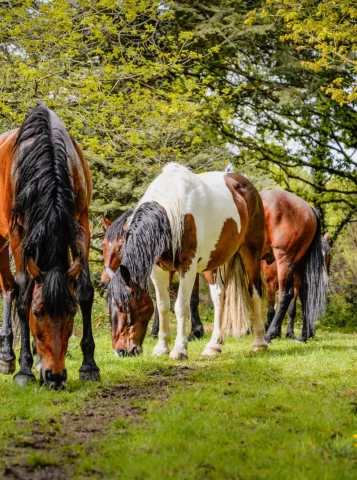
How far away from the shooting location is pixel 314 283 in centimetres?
1009

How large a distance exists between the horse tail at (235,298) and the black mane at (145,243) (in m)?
1.73

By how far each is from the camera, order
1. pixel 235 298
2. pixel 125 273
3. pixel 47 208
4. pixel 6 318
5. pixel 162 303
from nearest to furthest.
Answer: pixel 47 208
pixel 6 318
pixel 125 273
pixel 162 303
pixel 235 298

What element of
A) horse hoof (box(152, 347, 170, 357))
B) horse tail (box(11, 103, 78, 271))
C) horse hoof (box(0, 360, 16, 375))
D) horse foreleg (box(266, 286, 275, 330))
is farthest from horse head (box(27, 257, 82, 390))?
horse foreleg (box(266, 286, 275, 330))

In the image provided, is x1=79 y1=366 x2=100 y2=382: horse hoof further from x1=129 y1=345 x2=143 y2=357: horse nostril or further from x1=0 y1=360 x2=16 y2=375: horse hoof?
x1=129 y1=345 x2=143 y2=357: horse nostril

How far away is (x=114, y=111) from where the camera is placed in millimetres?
11367

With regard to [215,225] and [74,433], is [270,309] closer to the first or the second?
[215,225]

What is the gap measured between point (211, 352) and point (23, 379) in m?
3.11

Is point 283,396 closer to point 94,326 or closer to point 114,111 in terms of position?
point 114,111

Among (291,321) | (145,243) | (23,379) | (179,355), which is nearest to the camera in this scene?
(23,379)

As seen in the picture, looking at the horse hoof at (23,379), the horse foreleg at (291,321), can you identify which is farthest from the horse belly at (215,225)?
the horse foreleg at (291,321)

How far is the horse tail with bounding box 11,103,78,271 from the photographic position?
4.98 metres

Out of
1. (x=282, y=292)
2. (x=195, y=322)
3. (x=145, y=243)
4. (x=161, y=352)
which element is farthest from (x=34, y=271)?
(x=195, y=322)

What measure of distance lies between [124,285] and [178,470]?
421cm

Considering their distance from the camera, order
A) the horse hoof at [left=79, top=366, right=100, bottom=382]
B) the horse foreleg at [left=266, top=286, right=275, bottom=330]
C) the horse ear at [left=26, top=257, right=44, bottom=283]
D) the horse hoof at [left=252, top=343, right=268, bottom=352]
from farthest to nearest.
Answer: the horse foreleg at [left=266, top=286, right=275, bottom=330] → the horse hoof at [left=252, top=343, right=268, bottom=352] → the horse hoof at [left=79, top=366, right=100, bottom=382] → the horse ear at [left=26, top=257, right=44, bottom=283]
